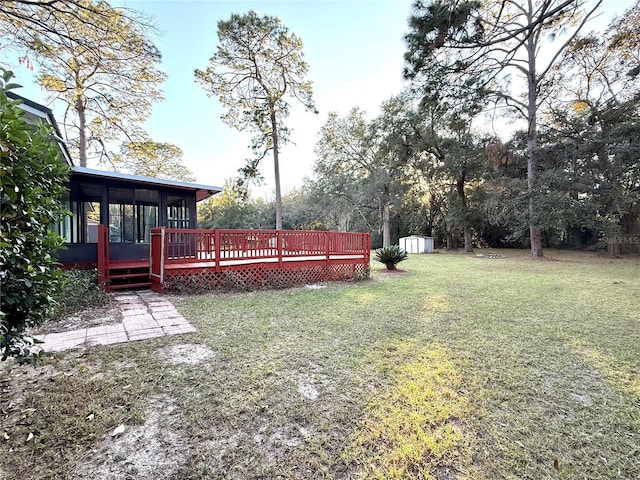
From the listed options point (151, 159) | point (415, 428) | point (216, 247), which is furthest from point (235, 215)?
point (415, 428)

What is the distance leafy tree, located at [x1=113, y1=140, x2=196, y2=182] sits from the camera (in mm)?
15084

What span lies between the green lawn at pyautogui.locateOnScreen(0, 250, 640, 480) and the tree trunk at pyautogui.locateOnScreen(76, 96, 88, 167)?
1468 cm

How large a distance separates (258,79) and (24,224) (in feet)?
50.2

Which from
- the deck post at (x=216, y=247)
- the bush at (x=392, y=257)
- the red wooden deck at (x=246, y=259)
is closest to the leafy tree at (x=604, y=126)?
the bush at (x=392, y=257)

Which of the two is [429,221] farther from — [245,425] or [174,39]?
[245,425]

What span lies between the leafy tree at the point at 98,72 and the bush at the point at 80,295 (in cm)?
579

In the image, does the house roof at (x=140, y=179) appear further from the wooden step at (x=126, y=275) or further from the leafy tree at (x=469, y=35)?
the leafy tree at (x=469, y=35)

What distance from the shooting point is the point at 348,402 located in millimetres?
2033

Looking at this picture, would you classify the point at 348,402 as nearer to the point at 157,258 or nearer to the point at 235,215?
the point at 157,258

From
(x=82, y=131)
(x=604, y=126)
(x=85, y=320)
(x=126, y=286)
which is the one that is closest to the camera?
(x=85, y=320)

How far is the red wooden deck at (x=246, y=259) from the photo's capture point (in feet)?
18.7

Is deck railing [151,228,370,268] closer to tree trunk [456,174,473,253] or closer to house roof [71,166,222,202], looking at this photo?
house roof [71,166,222,202]

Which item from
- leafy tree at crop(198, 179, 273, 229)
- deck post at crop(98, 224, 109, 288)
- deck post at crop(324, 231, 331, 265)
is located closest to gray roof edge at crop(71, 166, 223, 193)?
deck post at crop(98, 224, 109, 288)

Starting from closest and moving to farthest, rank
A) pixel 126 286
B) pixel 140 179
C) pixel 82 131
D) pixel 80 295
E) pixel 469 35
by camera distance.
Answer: pixel 80 295
pixel 469 35
pixel 126 286
pixel 140 179
pixel 82 131
